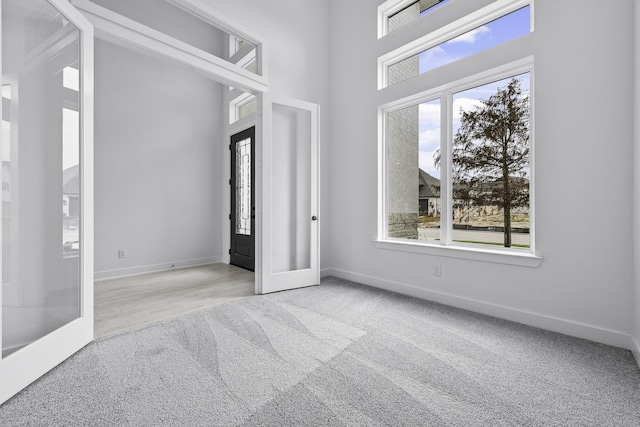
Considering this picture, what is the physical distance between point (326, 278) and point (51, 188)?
118 inches

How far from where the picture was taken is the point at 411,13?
11.2ft

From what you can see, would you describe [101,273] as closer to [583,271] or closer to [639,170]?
[583,271]

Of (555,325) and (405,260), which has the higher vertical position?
(405,260)

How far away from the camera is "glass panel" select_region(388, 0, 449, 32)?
3207mm

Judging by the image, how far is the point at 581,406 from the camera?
145 centimetres

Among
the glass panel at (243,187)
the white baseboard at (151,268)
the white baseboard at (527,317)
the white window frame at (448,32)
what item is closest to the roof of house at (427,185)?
the white baseboard at (527,317)

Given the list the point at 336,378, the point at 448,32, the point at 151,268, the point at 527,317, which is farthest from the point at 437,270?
the point at 151,268

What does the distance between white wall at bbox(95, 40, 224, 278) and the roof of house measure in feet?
11.6

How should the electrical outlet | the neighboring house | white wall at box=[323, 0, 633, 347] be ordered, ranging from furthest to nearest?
1. the neighboring house
2. the electrical outlet
3. white wall at box=[323, 0, 633, 347]

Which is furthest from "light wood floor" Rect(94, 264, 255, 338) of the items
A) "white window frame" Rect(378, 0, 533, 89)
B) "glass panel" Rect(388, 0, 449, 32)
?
"glass panel" Rect(388, 0, 449, 32)

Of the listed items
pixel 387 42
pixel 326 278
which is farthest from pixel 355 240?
pixel 387 42

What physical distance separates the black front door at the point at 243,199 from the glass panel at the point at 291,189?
3.82 feet

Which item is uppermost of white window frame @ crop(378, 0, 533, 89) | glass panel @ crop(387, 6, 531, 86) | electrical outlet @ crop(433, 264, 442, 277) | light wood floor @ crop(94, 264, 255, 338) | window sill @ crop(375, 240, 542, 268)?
white window frame @ crop(378, 0, 533, 89)

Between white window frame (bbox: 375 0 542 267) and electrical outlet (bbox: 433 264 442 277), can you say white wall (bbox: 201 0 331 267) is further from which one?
electrical outlet (bbox: 433 264 442 277)
